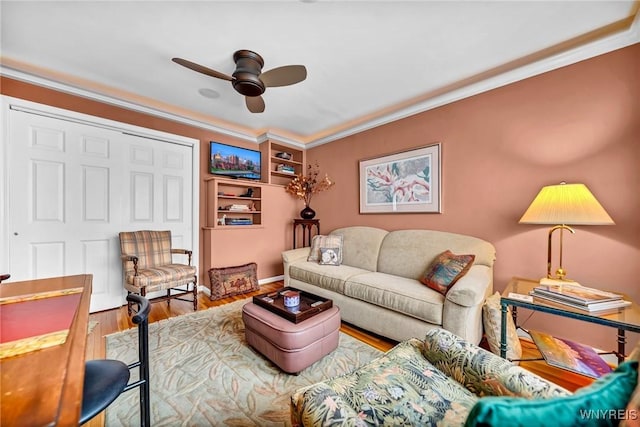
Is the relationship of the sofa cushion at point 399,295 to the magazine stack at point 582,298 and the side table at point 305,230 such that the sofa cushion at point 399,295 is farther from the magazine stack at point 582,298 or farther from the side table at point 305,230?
the side table at point 305,230

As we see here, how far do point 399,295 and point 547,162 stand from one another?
5.62ft

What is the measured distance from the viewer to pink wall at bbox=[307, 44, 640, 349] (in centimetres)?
173

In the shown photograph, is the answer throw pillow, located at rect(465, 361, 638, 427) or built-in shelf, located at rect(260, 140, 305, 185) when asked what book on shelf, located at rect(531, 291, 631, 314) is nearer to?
throw pillow, located at rect(465, 361, 638, 427)

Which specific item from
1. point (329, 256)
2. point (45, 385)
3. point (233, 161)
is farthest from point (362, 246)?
point (45, 385)

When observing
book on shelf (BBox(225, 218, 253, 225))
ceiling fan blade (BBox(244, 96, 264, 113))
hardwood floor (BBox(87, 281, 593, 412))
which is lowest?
hardwood floor (BBox(87, 281, 593, 412))

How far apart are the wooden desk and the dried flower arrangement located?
3373mm

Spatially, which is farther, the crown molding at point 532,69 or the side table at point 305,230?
the side table at point 305,230

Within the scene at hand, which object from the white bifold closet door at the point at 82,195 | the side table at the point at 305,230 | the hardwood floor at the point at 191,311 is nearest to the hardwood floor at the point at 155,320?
the hardwood floor at the point at 191,311

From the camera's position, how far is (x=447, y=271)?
2.01 m

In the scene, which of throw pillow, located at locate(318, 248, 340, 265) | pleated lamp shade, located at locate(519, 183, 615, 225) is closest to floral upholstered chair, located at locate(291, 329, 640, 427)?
pleated lamp shade, located at locate(519, 183, 615, 225)

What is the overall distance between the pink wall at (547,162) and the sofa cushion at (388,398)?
5.83 feet

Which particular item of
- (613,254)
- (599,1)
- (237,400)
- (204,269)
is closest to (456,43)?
(599,1)

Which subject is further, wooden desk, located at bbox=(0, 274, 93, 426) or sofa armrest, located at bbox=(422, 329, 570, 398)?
sofa armrest, located at bbox=(422, 329, 570, 398)

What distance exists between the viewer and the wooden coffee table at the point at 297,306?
1.70 meters
